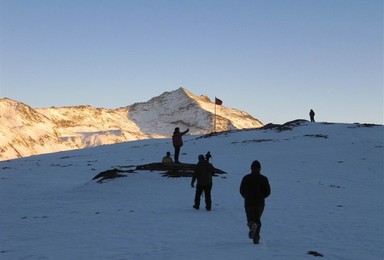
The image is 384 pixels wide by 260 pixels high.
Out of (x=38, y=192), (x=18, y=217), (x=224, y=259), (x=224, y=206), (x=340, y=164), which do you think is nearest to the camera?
(x=224, y=259)

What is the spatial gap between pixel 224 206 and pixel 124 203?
167 inches

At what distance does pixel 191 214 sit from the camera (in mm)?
17094

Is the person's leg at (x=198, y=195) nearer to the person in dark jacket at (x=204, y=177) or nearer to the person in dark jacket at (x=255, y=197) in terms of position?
the person in dark jacket at (x=204, y=177)

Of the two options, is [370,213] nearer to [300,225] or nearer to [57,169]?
[300,225]

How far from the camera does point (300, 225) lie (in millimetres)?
15461

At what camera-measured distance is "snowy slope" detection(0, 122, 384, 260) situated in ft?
37.9

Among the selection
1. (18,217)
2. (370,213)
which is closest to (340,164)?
(370,213)

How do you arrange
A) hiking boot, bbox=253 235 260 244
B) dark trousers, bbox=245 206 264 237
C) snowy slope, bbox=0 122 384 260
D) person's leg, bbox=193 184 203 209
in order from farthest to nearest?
person's leg, bbox=193 184 203 209, hiking boot, bbox=253 235 260 244, dark trousers, bbox=245 206 264 237, snowy slope, bbox=0 122 384 260

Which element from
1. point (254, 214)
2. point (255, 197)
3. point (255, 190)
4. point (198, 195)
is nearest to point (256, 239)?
point (254, 214)

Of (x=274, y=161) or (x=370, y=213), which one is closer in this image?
(x=370, y=213)

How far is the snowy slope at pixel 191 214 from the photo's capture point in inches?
454

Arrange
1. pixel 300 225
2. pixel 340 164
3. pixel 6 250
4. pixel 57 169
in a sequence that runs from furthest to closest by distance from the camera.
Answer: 1. pixel 57 169
2. pixel 340 164
3. pixel 300 225
4. pixel 6 250

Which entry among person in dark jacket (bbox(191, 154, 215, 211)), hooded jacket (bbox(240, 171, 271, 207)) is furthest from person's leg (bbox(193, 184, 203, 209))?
hooded jacket (bbox(240, 171, 271, 207))

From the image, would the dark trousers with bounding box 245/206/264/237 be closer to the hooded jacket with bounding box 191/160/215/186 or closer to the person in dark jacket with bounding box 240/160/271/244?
the person in dark jacket with bounding box 240/160/271/244
